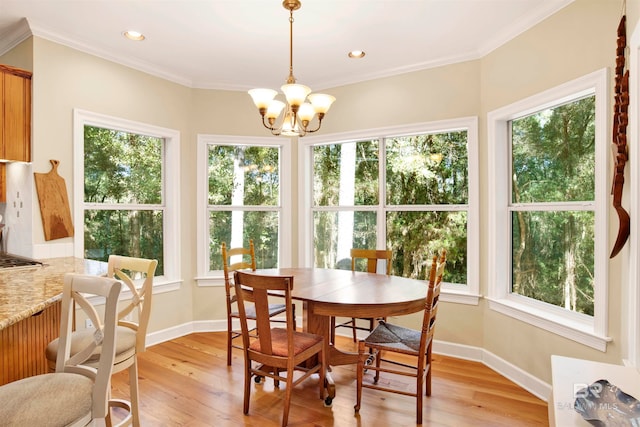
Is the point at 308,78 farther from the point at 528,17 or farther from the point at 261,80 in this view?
the point at 528,17

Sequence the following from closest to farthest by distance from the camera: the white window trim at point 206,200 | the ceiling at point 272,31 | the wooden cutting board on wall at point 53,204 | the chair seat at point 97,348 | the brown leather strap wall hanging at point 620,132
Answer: the chair seat at point 97,348 < the brown leather strap wall hanging at point 620,132 < the ceiling at point 272,31 < the wooden cutting board on wall at point 53,204 < the white window trim at point 206,200

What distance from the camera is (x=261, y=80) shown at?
13.6 ft

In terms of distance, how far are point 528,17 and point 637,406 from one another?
261 centimetres

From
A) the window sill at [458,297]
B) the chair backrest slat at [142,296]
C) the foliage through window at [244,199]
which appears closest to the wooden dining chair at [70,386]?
the chair backrest slat at [142,296]

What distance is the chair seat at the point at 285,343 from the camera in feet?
7.73

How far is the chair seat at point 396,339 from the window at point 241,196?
6.27ft

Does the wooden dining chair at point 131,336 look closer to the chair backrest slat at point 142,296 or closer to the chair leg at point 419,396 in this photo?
the chair backrest slat at point 142,296

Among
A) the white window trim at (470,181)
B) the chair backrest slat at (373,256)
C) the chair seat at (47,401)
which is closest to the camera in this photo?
the chair seat at (47,401)

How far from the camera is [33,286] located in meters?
1.88

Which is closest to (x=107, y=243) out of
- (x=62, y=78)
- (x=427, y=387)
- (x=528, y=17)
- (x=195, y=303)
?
(x=195, y=303)

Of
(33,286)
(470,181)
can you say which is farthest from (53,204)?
(470,181)

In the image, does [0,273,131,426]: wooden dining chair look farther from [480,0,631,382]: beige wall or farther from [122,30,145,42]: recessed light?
[480,0,631,382]: beige wall

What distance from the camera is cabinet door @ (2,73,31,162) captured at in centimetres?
278

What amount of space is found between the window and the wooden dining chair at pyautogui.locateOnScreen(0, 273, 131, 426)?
2698 mm
